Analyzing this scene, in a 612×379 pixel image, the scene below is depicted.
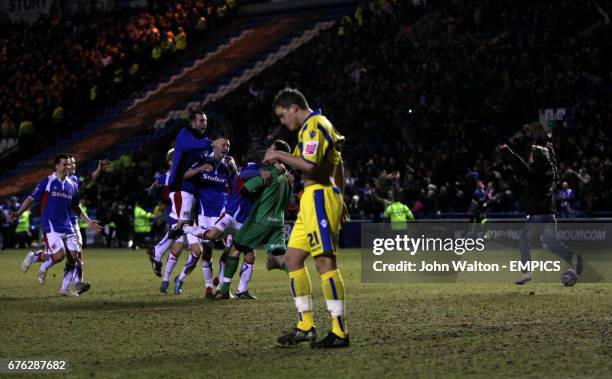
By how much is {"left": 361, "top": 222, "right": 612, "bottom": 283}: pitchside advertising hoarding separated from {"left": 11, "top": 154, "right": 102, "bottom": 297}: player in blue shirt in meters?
5.47

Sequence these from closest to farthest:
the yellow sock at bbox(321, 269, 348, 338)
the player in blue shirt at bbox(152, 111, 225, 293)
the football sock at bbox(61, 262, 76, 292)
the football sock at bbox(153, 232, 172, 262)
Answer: the yellow sock at bbox(321, 269, 348, 338) < the player in blue shirt at bbox(152, 111, 225, 293) < the football sock at bbox(61, 262, 76, 292) < the football sock at bbox(153, 232, 172, 262)

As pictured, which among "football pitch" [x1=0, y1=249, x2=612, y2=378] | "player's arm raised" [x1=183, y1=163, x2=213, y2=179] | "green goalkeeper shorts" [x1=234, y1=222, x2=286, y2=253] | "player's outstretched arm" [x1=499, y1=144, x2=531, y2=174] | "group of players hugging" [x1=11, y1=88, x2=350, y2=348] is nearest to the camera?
"football pitch" [x1=0, y1=249, x2=612, y2=378]

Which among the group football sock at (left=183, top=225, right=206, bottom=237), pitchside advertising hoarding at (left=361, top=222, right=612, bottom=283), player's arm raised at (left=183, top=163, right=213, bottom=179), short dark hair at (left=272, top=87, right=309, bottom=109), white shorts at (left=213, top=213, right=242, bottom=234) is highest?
short dark hair at (left=272, top=87, right=309, bottom=109)

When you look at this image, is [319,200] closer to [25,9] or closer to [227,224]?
[227,224]

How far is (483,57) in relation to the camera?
1403 inches

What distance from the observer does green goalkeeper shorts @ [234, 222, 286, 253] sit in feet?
48.0

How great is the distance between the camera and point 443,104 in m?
34.1

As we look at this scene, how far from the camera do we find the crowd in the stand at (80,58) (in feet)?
164

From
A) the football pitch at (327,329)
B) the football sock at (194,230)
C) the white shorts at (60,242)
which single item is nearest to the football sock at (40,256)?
the football pitch at (327,329)

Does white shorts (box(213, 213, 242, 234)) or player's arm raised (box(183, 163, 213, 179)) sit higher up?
player's arm raised (box(183, 163, 213, 179))

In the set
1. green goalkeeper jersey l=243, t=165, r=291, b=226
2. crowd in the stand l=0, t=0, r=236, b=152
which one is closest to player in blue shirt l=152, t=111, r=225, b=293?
green goalkeeper jersey l=243, t=165, r=291, b=226

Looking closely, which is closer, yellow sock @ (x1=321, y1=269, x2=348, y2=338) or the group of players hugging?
yellow sock @ (x1=321, y1=269, x2=348, y2=338)

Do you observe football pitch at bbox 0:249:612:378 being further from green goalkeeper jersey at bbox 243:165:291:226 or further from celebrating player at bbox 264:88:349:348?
green goalkeeper jersey at bbox 243:165:291:226

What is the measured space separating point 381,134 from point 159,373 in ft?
93.3
